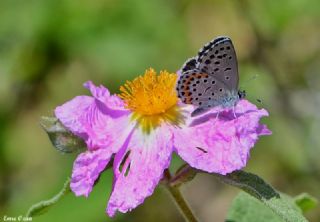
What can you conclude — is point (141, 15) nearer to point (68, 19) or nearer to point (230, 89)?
point (68, 19)

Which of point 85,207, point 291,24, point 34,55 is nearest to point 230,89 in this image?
point 85,207

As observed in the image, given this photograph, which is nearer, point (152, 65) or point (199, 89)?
point (199, 89)

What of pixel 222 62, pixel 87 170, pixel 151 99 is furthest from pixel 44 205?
pixel 222 62

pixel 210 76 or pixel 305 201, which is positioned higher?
pixel 210 76

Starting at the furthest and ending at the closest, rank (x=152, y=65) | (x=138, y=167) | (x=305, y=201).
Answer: (x=152, y=65)
(x=305, y=201)
(x=138, y=167)

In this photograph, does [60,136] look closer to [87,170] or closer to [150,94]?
[87,170]

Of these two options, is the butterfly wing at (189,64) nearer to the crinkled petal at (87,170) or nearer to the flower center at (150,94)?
the flower center at (150,94)
